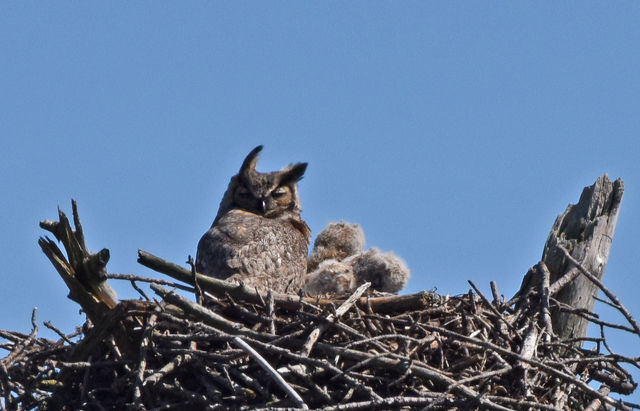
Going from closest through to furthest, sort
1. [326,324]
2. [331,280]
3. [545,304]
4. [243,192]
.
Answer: [326,324] → [545,304] → [331,280] → [243,192]

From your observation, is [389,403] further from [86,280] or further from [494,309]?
[86,280]

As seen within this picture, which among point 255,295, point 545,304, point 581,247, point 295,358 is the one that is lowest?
point 295,358


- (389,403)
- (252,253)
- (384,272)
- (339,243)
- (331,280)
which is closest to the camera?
(389,403)

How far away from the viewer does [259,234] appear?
6.31 meters

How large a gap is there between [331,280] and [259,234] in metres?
0.58

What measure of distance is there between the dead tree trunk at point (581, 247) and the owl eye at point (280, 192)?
7.31ft

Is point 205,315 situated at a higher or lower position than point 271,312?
lower

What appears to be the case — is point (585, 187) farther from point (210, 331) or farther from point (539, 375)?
point (210, 331)

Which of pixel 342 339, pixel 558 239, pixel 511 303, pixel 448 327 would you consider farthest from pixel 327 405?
pixel 558 239

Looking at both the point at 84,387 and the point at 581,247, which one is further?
the point at 581,247

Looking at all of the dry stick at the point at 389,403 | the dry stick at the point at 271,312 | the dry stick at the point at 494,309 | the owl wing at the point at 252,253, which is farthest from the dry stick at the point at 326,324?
the owl wing at the point at 252,253

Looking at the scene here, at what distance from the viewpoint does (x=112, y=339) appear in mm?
4516

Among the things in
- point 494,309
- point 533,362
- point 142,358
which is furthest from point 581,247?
point 142,358

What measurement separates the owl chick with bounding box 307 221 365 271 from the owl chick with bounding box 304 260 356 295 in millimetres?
449
